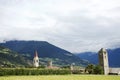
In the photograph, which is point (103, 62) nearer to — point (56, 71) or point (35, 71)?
point (56, 71)

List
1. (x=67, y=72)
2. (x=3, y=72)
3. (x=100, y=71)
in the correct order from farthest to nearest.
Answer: (x=100, y=71)
(x=67, y=72)
(x=3, y=72)

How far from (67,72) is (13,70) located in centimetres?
3501

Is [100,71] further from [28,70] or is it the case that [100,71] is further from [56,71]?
[28,70]

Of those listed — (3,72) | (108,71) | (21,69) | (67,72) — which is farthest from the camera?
(108,71)

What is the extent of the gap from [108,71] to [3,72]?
103249mm

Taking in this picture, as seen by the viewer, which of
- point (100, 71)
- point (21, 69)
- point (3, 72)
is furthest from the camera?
point (100, 71)

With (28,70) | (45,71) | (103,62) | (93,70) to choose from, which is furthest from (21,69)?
(103,62)

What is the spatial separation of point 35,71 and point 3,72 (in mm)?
18678

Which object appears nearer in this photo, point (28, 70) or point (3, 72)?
point (3, 72)

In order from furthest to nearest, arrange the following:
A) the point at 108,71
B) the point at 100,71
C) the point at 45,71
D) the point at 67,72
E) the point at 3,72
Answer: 1. the point at 108,71
2. the point at 100,71
3. the point at 67,72
4. the point at 45,71
5. the point at 3,72

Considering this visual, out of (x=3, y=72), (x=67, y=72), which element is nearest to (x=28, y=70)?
(x=3, y=72)

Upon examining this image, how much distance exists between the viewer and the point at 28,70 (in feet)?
417

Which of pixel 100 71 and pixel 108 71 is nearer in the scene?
pixel 100 71

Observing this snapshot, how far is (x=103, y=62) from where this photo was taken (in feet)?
655
